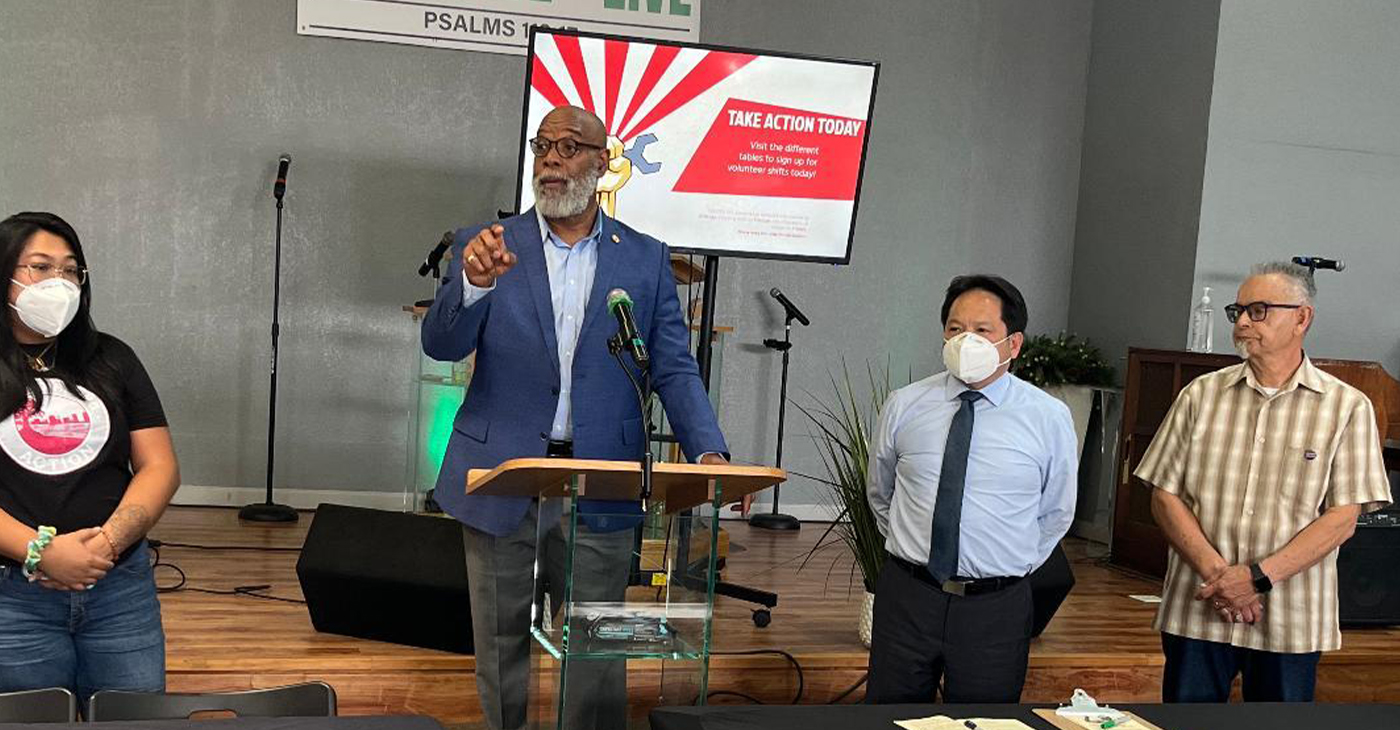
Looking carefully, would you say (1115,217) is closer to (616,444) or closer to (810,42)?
(810,42)

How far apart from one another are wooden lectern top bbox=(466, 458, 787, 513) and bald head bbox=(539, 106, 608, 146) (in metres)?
0.76

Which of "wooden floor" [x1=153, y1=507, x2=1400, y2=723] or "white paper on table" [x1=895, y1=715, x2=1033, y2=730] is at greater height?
"white paper on table" [x1=895, y1=715, x2=1033, y2=730]

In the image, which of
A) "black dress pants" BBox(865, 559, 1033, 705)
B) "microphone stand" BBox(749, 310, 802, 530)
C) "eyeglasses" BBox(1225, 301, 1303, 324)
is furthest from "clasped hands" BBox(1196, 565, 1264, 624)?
"microphone stand" BBox(749, 310, 802, 530)

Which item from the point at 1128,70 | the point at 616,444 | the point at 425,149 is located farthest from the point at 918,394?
the point at 1128,70

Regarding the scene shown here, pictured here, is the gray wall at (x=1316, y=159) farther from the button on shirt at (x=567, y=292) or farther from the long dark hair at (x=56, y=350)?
the long dark hair at (x=56, y=350)

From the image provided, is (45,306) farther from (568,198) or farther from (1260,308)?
(1260,308)

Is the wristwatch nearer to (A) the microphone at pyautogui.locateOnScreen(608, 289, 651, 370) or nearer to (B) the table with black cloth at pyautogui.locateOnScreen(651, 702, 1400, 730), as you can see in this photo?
(B) the table with black cloth at pyautogui.locateOnScreen(651, 702, 1400, 730)

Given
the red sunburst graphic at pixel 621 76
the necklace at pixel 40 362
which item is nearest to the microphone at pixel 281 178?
the red sunburst graphic at pixel 621 76

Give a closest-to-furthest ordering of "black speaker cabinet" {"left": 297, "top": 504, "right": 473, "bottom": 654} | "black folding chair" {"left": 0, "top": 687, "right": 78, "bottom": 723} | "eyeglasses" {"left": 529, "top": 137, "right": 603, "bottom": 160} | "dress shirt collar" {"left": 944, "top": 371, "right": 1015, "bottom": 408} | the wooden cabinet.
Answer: "black folding chair" {"left": 0, "top": 687, "right": 78, "bottom": 723} → "eyeglasses" {"left": 529, "top": 137, "right": 603, "bottom": 160} → "dress shirt collar" {"left": 944, "top": 371, "right": 1015, "bottom": 408} → "black speaker cabinet" {"left": 297, "top": 504, "right": 473, "bottom": 654} → the wooden cabinet

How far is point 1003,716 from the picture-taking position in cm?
243

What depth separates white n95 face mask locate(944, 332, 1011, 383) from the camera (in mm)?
3125

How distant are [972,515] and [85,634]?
190 cm

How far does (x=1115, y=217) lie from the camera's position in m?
7.68

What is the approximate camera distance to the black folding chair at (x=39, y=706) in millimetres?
2205
